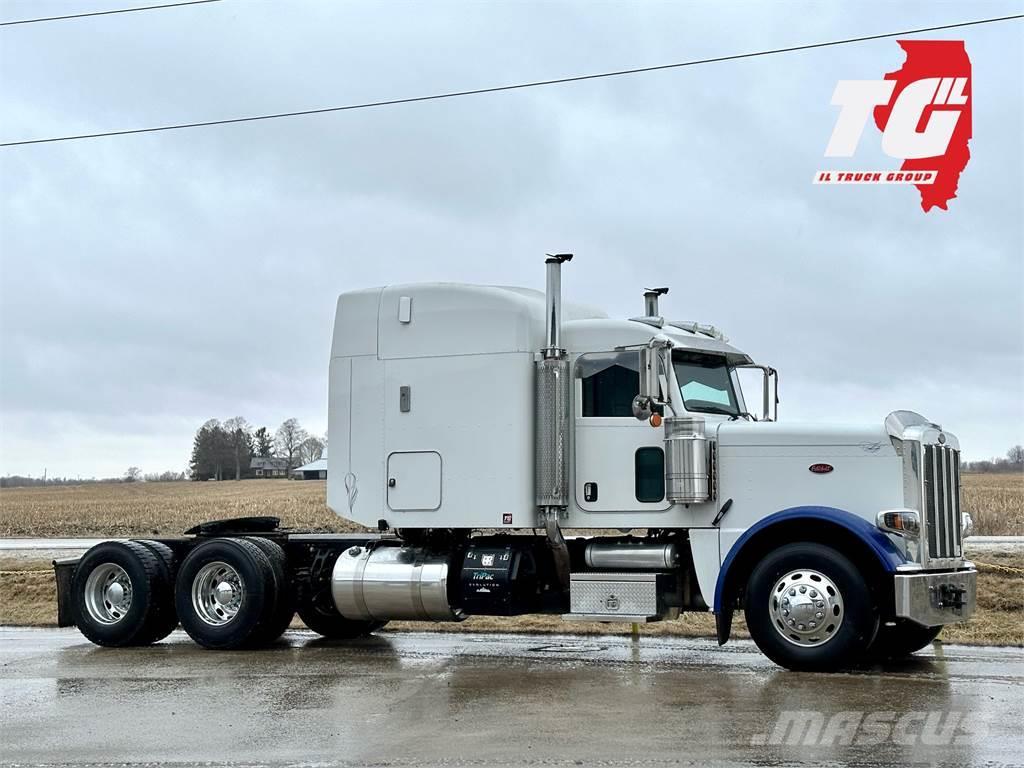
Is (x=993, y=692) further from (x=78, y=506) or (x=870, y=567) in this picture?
(x=78, y=506)

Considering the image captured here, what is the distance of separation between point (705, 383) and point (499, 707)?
442cm

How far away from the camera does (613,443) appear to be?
1259cm

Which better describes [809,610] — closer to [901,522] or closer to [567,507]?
[901,522]

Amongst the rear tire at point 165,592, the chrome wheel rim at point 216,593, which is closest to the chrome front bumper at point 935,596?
the chrome wheel rim at point 216,593

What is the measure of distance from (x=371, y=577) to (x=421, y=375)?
2157 millimetres

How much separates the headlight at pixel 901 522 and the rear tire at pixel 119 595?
25.7 feet

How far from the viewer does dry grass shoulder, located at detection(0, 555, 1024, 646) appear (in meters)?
14.7

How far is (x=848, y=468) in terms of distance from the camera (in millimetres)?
11641

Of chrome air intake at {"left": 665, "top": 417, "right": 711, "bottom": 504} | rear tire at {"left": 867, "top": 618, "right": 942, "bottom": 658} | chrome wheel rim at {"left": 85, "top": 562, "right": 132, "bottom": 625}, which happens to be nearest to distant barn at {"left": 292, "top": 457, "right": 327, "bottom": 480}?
chrome wheel rim at {"left": 85, "top": 562, "right": 132, "bottom": 625}

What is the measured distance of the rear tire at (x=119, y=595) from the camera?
14297 mm

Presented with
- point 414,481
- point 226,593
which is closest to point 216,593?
point 226,593

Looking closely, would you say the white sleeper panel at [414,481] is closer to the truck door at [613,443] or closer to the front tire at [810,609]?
the truck door at [613,443]

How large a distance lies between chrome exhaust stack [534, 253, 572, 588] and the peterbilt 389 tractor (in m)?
0.02

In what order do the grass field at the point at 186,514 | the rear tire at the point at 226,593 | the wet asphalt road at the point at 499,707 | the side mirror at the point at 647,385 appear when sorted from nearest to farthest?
the wet asphalt road at the point at 499,707, the side mirror at the point at 647,385, the rear tire at the point at 226,593, the grass field at the point at 186,514
